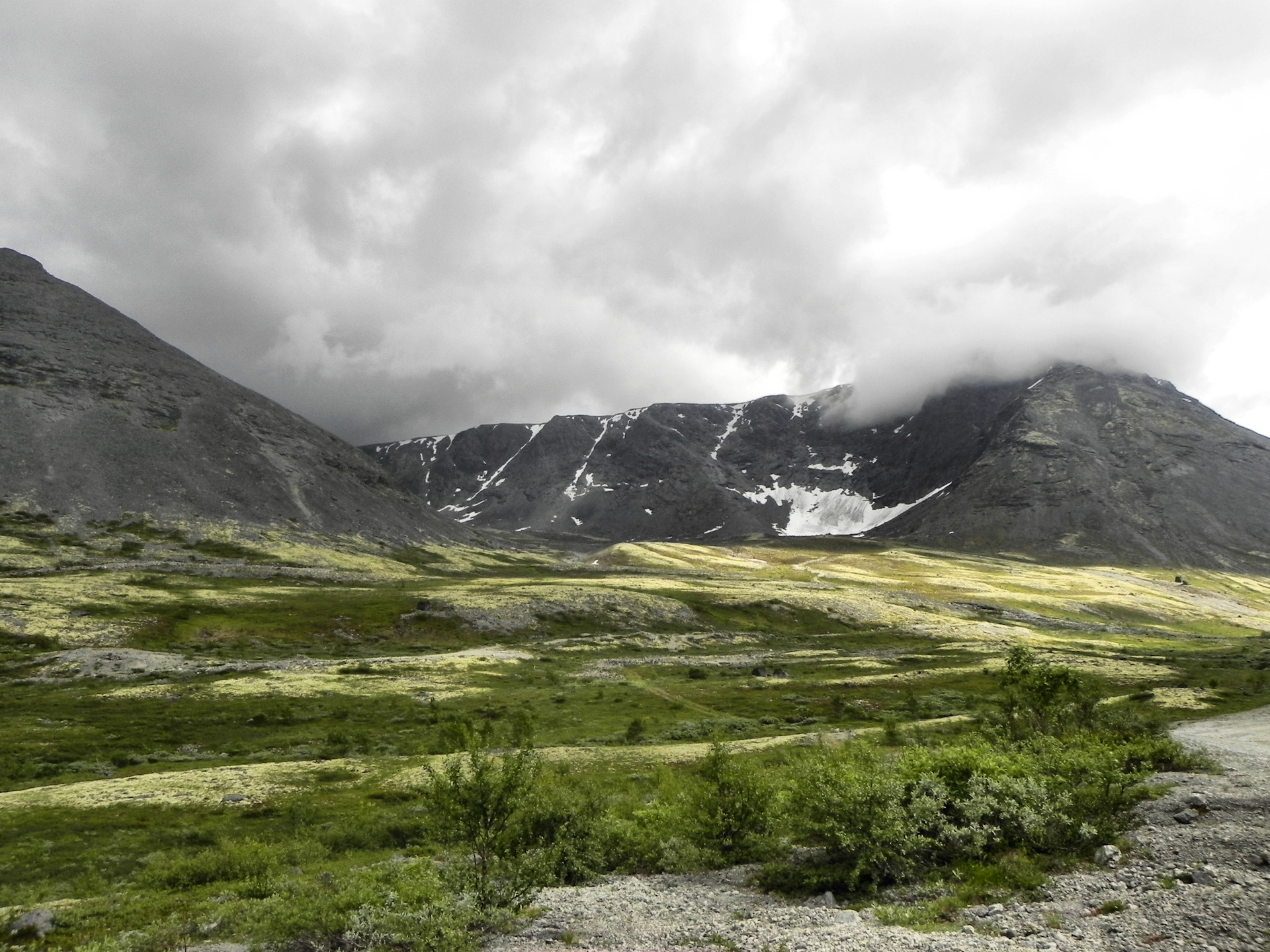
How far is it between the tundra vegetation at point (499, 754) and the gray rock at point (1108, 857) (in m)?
0.72

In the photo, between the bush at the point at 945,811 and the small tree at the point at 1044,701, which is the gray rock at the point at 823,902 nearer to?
the bush at the point at 945,811

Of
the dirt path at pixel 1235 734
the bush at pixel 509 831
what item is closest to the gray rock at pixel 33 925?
the bush at pixel 509 831

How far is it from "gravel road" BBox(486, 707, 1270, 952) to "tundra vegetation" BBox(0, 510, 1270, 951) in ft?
4.21

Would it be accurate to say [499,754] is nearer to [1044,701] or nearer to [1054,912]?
[1044,701]

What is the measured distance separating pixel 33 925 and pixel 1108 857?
115 ft

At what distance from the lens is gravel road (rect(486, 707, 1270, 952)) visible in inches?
648

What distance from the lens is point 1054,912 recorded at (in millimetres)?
18406

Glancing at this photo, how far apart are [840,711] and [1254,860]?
50.3 m

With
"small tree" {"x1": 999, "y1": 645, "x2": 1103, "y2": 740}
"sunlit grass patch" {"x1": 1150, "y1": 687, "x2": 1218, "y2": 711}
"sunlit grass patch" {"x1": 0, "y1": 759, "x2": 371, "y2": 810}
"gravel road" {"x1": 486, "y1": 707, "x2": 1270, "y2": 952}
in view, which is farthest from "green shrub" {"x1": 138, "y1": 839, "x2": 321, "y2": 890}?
"sunlit grass patch" {"x1": 1150, "y1": 687, "x2": 1218, "y2": 711}

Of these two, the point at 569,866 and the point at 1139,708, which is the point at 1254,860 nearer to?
the point at 569,866

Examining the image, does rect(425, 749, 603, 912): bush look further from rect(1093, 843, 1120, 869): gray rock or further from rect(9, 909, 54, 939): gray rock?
rect(1093, 843, 1120, 869): gray rock

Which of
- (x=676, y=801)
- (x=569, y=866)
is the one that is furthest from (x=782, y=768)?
(x=569, y=866)

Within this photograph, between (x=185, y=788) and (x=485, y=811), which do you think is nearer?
(x=485, y=811)

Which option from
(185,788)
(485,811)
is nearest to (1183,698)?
(485,811)
